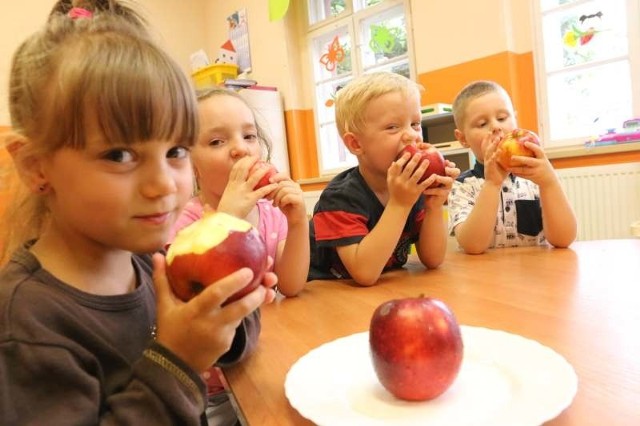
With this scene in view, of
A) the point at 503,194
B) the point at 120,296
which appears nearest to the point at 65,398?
the point at 120,296

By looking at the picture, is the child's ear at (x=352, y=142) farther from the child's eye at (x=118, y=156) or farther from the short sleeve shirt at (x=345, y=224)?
the child's eye at (x=118, y=156)

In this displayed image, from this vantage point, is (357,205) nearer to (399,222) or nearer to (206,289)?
(399,222)

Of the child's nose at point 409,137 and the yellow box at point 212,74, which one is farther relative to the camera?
the yellow box at point 212,74

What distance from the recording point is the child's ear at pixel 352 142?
1322mm

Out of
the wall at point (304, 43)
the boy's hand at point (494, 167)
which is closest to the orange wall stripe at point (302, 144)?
the wall at point (304, 43)

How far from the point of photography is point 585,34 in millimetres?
3182

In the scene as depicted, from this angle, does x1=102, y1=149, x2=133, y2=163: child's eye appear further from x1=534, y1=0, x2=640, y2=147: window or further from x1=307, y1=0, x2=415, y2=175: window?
x1=307, y1=0, x2=415, y2=175: window

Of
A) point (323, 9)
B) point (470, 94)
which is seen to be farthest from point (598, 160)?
point (323, 9)

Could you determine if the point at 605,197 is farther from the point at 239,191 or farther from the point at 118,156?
the point at 118,156

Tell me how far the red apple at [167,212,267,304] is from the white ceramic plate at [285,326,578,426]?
5.3 inches

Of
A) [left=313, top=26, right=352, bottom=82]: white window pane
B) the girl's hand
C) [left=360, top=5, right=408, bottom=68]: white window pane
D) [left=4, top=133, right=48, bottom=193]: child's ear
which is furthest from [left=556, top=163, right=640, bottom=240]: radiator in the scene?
[left=4, top=133, right=48, bottom=193]: child's ear

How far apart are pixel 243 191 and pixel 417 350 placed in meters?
0.64

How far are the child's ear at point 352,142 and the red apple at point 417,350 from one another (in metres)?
0.86

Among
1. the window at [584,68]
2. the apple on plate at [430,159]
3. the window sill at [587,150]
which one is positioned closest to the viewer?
the apple on plate at [430,159]
